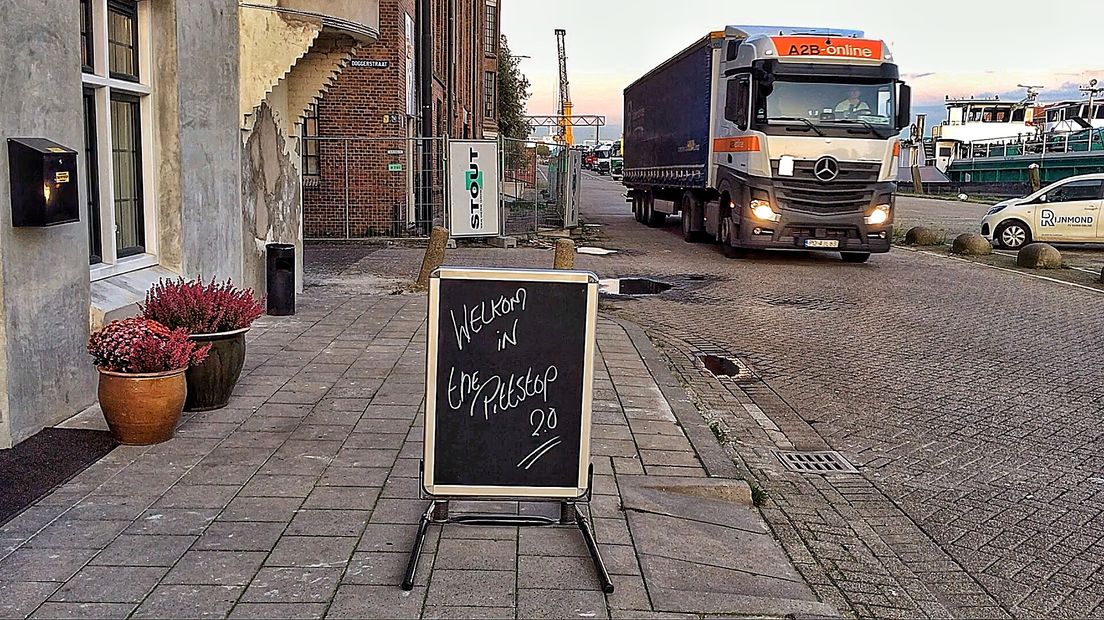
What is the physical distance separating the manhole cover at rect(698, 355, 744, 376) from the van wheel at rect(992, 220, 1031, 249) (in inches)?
600

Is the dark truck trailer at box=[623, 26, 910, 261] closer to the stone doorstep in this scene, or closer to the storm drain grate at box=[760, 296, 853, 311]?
the storm drain grate at box=[760, 296, 853, 311]

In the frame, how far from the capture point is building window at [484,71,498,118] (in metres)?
59.5

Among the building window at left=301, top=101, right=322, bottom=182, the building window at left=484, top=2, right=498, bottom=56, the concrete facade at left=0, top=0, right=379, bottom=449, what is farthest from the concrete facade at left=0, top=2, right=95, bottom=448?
the building window at left=484, top=2, right=498, bottom=56

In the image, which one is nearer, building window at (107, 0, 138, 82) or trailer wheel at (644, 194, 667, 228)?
building window at (107, 0, 138, 82)

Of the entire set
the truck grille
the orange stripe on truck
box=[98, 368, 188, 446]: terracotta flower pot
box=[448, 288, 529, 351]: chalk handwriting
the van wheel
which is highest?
the orange stripe on truck

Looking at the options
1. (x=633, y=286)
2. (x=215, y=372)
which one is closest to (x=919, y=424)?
(x=215, y=372)

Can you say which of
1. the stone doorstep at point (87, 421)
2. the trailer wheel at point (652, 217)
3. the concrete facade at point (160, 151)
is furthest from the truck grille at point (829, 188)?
the stone doorstep at point (87, 421)

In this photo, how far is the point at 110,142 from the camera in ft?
25.0

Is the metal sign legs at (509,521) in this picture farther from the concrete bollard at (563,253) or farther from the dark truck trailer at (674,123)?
the dark truck trailer at (674,123)

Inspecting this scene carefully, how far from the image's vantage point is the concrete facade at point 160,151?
233 inches

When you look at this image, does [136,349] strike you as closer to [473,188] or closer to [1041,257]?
[473,188]

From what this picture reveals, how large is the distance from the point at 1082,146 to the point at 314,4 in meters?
49.6

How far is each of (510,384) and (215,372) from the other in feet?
9.81

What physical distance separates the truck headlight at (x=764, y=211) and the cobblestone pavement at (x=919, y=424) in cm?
192
